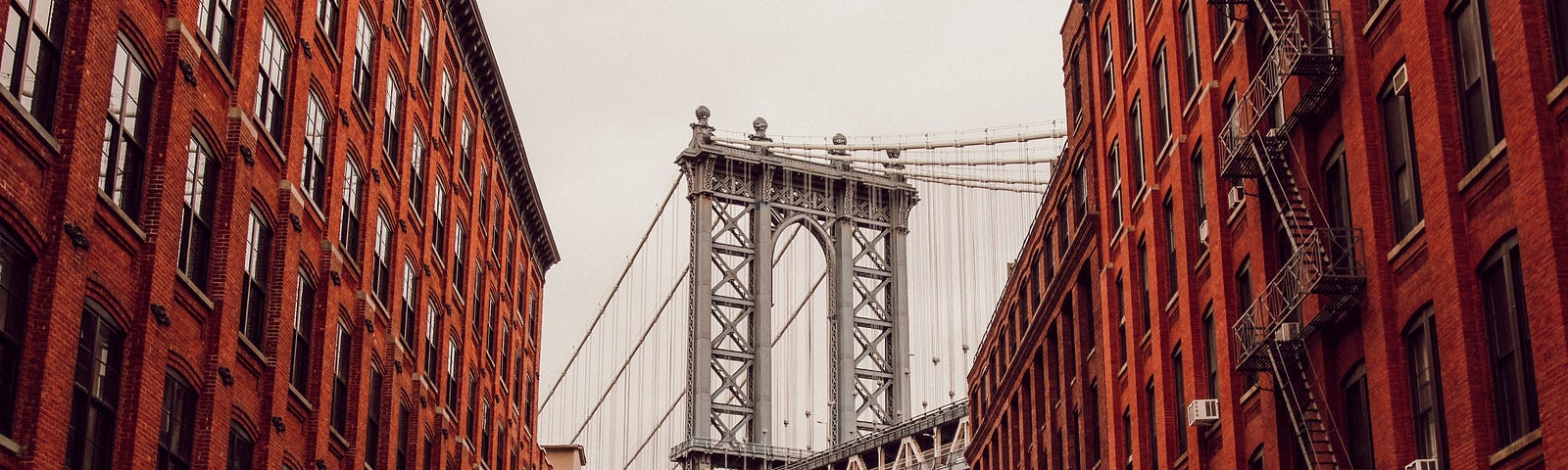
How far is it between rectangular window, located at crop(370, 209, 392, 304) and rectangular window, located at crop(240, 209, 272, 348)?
9405 mm

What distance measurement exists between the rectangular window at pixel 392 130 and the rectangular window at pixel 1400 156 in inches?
993

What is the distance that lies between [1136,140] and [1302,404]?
46.0 ft

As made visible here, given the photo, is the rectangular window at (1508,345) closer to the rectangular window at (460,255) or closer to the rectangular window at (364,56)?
the rectangular window at (364,56)

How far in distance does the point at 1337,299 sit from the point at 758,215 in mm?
83254

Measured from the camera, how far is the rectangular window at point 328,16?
4052 centimetres

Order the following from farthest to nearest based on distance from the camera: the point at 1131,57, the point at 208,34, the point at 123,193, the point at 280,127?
the point at 1131,57
the point at 280,127
the point at 208,34
the point at 123,193

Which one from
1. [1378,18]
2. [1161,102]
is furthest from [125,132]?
[1161,102]

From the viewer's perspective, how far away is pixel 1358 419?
1228 inches

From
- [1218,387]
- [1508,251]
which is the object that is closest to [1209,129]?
[1218,387]

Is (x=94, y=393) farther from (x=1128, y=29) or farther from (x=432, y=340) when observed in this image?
(x=1128, y=29)

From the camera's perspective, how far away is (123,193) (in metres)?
28.6

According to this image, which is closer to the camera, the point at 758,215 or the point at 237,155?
Result: the point at 237,155

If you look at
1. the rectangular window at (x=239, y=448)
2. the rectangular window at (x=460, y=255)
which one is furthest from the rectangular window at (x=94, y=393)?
the rectangular window at (x=460, y=255)

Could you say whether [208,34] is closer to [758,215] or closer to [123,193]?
[123,193]
